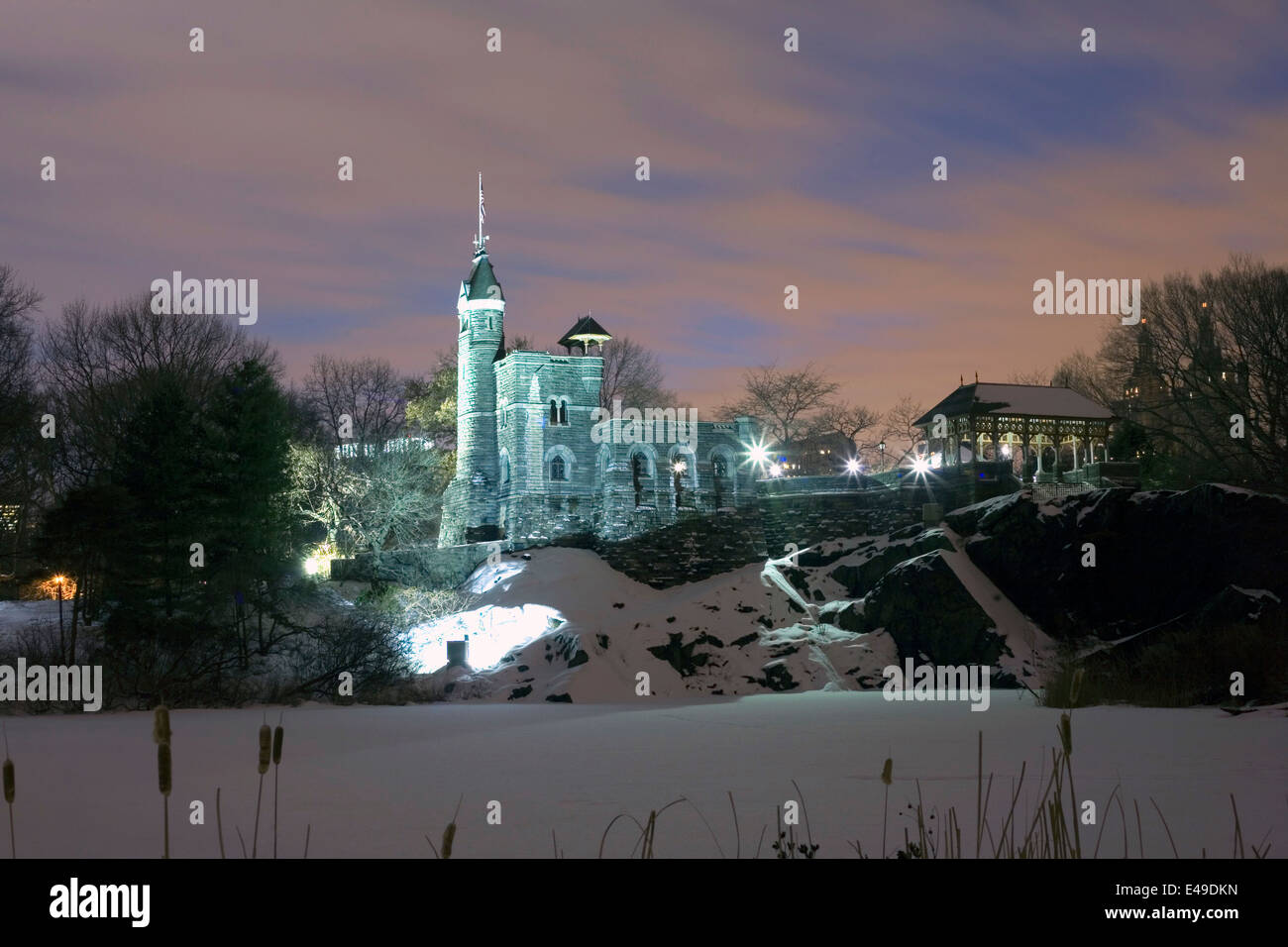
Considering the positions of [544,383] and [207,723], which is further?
[544,383]

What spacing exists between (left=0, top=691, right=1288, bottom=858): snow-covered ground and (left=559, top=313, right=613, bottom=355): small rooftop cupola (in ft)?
120

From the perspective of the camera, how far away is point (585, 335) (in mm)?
56844

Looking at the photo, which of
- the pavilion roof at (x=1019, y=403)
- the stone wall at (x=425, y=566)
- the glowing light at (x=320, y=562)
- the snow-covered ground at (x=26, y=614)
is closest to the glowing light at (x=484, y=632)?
the stone wall at (x=425, y=566)

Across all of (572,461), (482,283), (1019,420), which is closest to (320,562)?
(572,461)

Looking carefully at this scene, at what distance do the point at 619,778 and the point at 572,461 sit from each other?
129ft

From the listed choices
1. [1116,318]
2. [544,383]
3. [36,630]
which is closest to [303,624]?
[36,630]

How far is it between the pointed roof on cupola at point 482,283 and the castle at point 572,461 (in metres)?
3.58

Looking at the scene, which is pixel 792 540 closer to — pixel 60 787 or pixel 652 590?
pixel 652 590

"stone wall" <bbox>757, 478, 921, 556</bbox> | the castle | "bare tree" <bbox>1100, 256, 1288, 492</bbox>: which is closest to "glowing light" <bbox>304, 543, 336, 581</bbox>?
the castle

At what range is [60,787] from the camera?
12.4 meters

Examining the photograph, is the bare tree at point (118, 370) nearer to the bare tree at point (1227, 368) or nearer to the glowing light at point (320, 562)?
the glowing light at point (320, 562)

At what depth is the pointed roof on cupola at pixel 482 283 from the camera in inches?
2217
